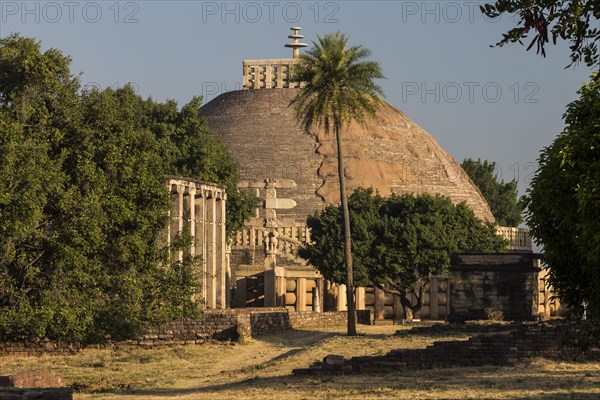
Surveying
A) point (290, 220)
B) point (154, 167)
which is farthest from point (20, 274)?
point (290, 220)

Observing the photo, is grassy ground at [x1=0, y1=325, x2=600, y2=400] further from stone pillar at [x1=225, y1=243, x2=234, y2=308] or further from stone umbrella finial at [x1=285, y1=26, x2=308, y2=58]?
stone umbrella finial at [x1=285, y1=26, x2=308, y2=58]

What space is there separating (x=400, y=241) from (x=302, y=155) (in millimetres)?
44232

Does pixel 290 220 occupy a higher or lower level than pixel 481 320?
higher

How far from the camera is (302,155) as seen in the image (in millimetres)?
112938

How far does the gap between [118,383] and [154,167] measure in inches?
264

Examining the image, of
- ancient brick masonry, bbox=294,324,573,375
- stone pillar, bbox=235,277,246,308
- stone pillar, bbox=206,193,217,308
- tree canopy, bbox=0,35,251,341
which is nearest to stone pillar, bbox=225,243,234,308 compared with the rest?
stone pillar, bbox=235,277,246,308

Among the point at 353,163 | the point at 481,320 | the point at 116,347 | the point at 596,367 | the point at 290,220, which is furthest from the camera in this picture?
the point at 353,163

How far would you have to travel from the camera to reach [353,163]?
11069cm

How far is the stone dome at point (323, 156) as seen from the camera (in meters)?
108

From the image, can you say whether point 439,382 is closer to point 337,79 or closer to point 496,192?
point 337,79

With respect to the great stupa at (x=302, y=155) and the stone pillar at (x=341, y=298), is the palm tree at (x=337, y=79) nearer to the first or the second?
the stone pillar at (x=341, y=298)

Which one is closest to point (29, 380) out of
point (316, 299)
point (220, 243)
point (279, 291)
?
point (220, 243)

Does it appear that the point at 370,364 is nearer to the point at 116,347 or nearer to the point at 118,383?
the point at 118,383

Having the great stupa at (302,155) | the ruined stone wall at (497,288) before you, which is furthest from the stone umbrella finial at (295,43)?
the ruined stone wall at (497,288)
